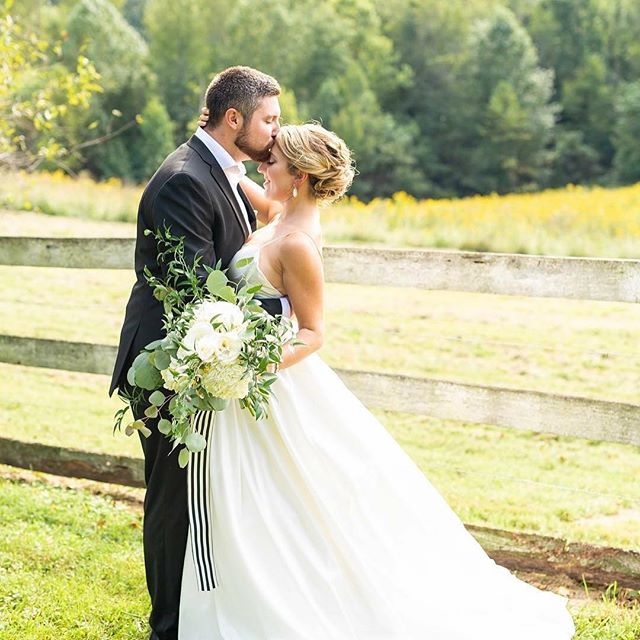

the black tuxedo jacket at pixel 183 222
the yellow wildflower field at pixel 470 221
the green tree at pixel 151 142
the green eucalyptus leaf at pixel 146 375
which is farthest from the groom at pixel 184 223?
the green tree at pixel 151 142

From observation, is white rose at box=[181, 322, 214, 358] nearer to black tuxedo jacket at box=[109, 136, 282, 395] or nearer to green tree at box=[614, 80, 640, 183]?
black tuxedo jacket at box=[109, 136, 282, 395]

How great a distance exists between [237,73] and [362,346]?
5.44 meters

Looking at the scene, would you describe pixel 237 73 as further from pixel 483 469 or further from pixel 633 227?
pixel 633 227

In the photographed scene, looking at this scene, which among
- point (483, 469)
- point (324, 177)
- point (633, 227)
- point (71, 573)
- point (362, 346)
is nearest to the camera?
point (324, 177)

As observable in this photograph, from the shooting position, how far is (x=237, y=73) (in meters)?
3.50

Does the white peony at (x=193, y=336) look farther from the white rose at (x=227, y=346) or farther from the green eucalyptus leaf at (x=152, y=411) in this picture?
the green eucalyptus leaf at (x=152, y=411)

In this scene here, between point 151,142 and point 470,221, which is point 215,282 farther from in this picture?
point 151,142

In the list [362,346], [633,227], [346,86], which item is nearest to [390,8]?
[346,86]

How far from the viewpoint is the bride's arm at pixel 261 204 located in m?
4.14

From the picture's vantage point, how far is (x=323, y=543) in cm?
348

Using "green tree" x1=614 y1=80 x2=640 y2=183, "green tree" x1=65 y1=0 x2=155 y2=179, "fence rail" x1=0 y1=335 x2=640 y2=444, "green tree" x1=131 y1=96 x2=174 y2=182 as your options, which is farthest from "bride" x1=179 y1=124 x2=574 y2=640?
"green tree" x1=614 y1=80 x2=640 y2=183

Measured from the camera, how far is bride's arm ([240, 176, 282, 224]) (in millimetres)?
4141

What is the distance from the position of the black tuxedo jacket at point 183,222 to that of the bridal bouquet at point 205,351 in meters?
0.10

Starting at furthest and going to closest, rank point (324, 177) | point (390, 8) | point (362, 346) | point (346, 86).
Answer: point (390, 8), point (346, 86), point (362, 346), point (324, 177)
